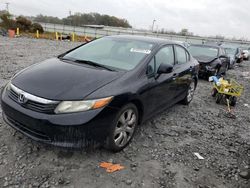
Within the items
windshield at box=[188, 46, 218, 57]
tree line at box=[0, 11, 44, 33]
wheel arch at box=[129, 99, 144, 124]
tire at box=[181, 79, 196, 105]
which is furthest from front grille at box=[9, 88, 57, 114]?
tree line at box=[0, 11, 44, 33]

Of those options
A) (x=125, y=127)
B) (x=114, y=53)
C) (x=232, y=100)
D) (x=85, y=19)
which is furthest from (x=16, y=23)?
(x=85, y=19)

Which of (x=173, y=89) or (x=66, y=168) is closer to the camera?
(x=66, y=168)

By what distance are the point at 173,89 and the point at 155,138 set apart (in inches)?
42.7

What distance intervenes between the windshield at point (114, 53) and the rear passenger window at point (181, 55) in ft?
3.34

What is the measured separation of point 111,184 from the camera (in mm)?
2436

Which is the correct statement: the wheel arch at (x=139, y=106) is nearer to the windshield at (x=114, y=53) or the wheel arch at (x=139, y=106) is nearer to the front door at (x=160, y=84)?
the front door at (x=160, y=84)

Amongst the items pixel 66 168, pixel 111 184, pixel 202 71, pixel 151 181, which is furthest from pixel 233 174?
pixel 202 71

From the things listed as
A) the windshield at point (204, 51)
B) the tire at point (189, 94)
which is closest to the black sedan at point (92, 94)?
the tire at point (189, 94)

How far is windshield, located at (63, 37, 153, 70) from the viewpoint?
3.32m

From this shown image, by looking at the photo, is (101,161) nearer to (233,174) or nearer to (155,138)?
(155,138)

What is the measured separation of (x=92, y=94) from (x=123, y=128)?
728 millimetres

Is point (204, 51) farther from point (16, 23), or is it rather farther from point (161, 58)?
point (16, 23)

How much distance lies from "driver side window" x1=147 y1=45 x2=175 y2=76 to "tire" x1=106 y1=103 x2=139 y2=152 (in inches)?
28.3

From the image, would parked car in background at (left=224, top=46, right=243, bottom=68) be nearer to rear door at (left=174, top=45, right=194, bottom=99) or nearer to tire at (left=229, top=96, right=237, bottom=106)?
tire at (left=229, top=96, right=237, bottom=106)
